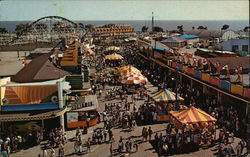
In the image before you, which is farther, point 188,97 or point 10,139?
point 188,97

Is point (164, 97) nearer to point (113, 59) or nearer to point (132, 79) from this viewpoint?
point (132, 79)

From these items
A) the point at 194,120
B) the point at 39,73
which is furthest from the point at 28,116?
the point at 194,120

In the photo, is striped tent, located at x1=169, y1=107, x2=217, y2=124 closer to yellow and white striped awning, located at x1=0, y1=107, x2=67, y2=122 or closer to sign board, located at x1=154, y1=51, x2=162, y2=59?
yellow and white striped awning, located at x1=0, y1=107, x2=67, y2=122

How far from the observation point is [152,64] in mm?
42344

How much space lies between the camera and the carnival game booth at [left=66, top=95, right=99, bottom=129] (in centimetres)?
2033

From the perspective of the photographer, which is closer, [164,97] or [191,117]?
[191,117]

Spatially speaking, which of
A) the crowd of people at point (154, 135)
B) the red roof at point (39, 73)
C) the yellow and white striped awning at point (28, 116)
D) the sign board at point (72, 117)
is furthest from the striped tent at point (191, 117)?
the red roof at point (39, 73)

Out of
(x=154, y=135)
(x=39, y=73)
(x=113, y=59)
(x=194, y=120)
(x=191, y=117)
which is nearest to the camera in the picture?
(x=194, y=120)

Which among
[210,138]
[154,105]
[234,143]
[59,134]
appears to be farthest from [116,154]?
[154,105]

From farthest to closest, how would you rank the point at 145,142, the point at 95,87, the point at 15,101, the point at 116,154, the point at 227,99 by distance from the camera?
the point at 95,87, the point at 227,99, the point at 15,101, the point at 145,142, the point at 116,154

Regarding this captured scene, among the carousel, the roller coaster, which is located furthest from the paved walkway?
the roller coaster

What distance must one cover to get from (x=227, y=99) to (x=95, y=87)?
13204mm

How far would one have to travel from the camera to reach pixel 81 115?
810 inches

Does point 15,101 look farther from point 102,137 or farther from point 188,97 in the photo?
point 188,97
